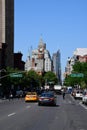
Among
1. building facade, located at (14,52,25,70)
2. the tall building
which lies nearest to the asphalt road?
the tall building

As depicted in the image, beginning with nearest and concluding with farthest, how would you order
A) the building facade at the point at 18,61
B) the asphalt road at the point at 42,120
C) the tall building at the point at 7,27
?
the asphalt road at the point at 42,120, the tall building at the point at 7,27, the building facade at the point at 18,61

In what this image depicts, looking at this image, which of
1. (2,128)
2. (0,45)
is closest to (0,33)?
(0,45)

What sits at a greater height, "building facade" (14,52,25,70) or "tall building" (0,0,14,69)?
"tall building" (0,0,14,69)

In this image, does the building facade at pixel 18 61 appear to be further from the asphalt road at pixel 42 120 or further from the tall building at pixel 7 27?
the asphalt road at pixel 42 120

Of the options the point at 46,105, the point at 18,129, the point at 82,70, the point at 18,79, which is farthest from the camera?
the point at 82,70

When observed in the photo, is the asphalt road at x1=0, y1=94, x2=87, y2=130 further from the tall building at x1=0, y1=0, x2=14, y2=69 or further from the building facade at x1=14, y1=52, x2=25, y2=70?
the building facade at x1=14, y1=52, x2=25, y2=70

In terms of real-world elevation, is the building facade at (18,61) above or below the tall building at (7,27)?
below

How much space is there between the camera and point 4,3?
150375mm

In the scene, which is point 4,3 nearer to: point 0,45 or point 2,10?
point 2,10

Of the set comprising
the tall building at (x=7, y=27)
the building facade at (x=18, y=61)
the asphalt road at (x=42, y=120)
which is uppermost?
the tall building at (x=7, y=27)

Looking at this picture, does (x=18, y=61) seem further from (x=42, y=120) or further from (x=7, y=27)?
(x=42, y=120)

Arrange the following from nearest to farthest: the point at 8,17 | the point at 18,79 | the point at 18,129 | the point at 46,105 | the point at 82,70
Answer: the point at 18,129
the point at 46,105
the point at 18,79
the point at 82,70
the point at 8,17

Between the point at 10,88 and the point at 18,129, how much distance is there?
10715 cm

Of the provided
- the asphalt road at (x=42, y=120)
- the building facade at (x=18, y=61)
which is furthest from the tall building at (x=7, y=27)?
the asphalt road at (x=42, y=120)
